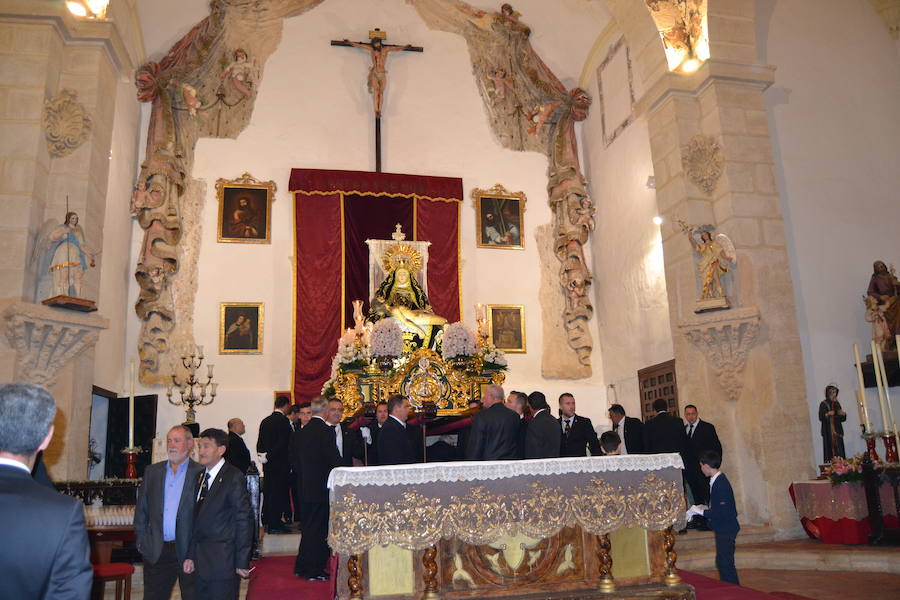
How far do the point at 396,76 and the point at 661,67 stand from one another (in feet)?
20.6

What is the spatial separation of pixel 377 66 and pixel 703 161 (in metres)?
7.41

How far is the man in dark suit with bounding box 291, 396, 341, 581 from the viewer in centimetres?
687

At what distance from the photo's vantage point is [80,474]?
8508 millimetres

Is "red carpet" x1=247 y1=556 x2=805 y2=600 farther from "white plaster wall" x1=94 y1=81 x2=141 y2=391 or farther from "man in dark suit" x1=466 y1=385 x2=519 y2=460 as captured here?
"white plaster wall" x1=94 y1=81 x2=141 y2=391

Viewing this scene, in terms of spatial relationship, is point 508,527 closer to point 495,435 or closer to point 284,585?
point 495,435

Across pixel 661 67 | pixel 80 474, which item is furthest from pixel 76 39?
pixel 661 67

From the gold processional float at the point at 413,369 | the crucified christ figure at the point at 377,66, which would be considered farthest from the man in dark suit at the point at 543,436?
the crucified christ figure at the point at 377,66

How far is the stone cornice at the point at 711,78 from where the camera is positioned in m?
10.5

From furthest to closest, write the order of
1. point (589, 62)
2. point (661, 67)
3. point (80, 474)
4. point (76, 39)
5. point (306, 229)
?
point (589, 62) < point (306, 229) < point (661, 67) < point (76, 39) < point (80, 474)

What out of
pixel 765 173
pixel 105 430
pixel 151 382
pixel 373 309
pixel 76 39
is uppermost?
pixel 76 39

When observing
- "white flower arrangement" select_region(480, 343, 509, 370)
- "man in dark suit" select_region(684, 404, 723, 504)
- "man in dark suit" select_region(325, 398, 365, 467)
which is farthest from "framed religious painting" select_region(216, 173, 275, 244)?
Result: "man in dark suit" select_region(684, 404, 723, 504)

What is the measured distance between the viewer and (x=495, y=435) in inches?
254

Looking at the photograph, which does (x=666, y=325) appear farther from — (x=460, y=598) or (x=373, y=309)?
(x=460, y=598)

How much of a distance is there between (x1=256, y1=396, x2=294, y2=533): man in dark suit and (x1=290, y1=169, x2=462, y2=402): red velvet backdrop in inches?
170
